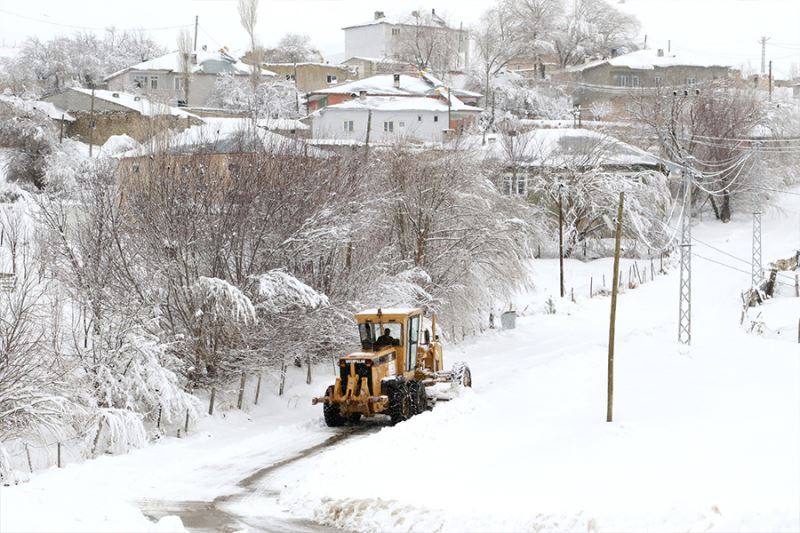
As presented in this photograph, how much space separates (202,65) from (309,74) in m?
14.1

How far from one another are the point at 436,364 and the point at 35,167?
44.1 meters

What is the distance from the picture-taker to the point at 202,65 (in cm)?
10250

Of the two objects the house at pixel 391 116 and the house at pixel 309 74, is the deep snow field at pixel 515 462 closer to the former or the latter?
the house at pixel 391 116

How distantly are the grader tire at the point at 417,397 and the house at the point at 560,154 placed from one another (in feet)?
122

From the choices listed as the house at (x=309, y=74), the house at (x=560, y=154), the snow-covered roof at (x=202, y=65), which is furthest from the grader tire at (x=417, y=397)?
the house at (x=309, y=74)

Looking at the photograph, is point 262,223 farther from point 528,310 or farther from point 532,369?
point 528,310

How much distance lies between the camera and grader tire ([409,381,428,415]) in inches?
896

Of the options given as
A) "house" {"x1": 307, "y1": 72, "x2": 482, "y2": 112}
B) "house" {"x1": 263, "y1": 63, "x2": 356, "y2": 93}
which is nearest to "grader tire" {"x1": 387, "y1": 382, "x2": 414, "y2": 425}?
"house" {"x1": 307, "y1": 72, "x2": 482, "y2": 112}

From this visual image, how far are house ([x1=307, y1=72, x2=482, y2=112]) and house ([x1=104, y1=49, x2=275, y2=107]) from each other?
1254 centimetres

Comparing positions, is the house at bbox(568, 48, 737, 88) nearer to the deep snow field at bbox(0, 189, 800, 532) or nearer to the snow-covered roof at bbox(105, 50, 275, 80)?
the snow-covered roof at bbox(105, 50, 275, 80)

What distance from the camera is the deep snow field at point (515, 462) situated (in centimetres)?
1374

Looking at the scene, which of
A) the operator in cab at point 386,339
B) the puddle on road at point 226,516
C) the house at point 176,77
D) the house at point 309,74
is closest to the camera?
the puddle on road at point 226,516

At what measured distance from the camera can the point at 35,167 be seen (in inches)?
2454

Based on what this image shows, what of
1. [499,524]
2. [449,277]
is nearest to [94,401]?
[499,524]
